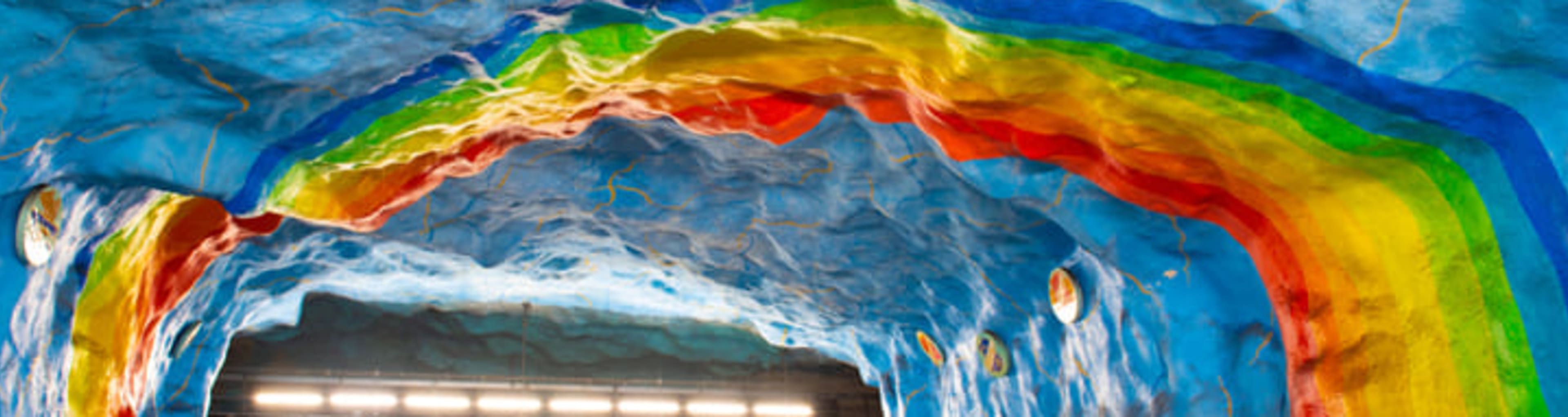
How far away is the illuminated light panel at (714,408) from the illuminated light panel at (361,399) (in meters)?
1.81

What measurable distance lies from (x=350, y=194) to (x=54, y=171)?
1031 mm

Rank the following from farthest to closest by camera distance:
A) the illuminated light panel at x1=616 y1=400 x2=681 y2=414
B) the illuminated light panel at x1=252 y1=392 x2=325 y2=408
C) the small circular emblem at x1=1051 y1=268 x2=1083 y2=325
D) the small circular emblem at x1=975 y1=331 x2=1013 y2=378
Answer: the illuminated light panel at x1=616 y1=400 x2=681 y2=414, the illuminated light panel at x1=252 y1=392 x2=325 y2=408, the small circular emblem at x1=975 y1=331 x2=1013 y2=378, the small circular emblem at x1=1051 y1=268 x2=1083 y2=325

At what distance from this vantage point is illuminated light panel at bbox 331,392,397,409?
6.93 metres

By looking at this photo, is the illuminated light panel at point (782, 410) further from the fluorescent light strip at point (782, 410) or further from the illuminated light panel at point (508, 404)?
the illuminated light panel at point (508, 404)

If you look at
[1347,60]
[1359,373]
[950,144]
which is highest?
[950,144]

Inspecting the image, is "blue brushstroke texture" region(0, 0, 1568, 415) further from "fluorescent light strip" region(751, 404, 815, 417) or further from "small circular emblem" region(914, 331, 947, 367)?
"fluorescent light strip" region(751, 404, 815, 417)

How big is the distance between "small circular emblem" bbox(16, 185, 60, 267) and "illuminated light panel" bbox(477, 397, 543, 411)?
440 centimetres

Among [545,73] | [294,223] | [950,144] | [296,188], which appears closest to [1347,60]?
[950,144]

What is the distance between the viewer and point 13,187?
258 cm

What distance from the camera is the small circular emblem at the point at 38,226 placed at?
8.67 feet

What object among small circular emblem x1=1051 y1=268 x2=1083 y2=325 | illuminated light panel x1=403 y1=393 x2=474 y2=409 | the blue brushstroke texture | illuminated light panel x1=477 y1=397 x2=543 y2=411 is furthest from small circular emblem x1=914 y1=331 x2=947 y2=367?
illuminated light panel x1=403 y1=393 x2=474 y2=409

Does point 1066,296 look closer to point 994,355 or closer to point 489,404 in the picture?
→ point 994,355

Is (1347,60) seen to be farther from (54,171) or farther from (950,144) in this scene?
(54,171)

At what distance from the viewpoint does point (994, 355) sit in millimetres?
4605
